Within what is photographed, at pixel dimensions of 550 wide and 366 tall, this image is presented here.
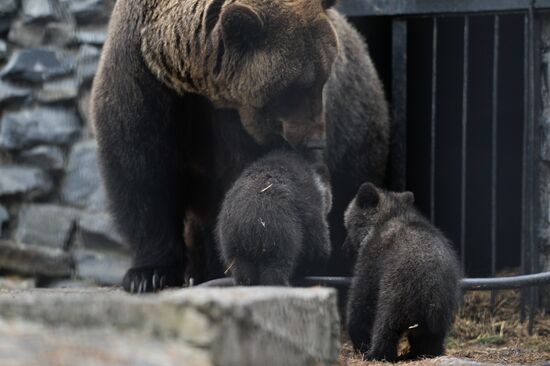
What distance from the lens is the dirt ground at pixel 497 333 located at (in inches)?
205

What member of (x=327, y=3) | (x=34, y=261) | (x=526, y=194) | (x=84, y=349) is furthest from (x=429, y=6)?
(x=84, y=349)

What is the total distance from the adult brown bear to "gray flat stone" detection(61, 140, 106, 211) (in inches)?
83.4

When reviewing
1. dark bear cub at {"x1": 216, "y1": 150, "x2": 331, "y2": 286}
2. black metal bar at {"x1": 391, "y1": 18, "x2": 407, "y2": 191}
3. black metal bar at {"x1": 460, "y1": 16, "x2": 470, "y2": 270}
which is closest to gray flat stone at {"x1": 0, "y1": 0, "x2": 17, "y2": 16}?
black metal bar at {"x1": 391, "y1": 18, "x2": 407, "y2": 191}

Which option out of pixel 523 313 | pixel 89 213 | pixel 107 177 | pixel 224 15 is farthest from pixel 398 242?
pixel 89 213

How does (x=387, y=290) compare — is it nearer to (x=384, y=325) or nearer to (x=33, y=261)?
(x=384, y=325)

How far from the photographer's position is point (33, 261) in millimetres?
8094

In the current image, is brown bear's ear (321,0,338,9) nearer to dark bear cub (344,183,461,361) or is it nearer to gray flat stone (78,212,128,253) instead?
dark bear cub (344,183,461,361)

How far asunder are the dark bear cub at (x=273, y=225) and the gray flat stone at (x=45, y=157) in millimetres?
3516

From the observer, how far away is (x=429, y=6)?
269 inches

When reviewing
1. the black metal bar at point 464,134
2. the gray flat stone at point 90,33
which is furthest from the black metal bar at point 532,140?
the gray flat stone at point 90,33

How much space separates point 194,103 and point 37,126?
9.91 ft

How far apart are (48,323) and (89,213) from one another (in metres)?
5.69

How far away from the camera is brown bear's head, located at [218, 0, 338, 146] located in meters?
4.91

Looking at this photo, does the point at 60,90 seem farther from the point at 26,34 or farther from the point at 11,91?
the point at 26,34
